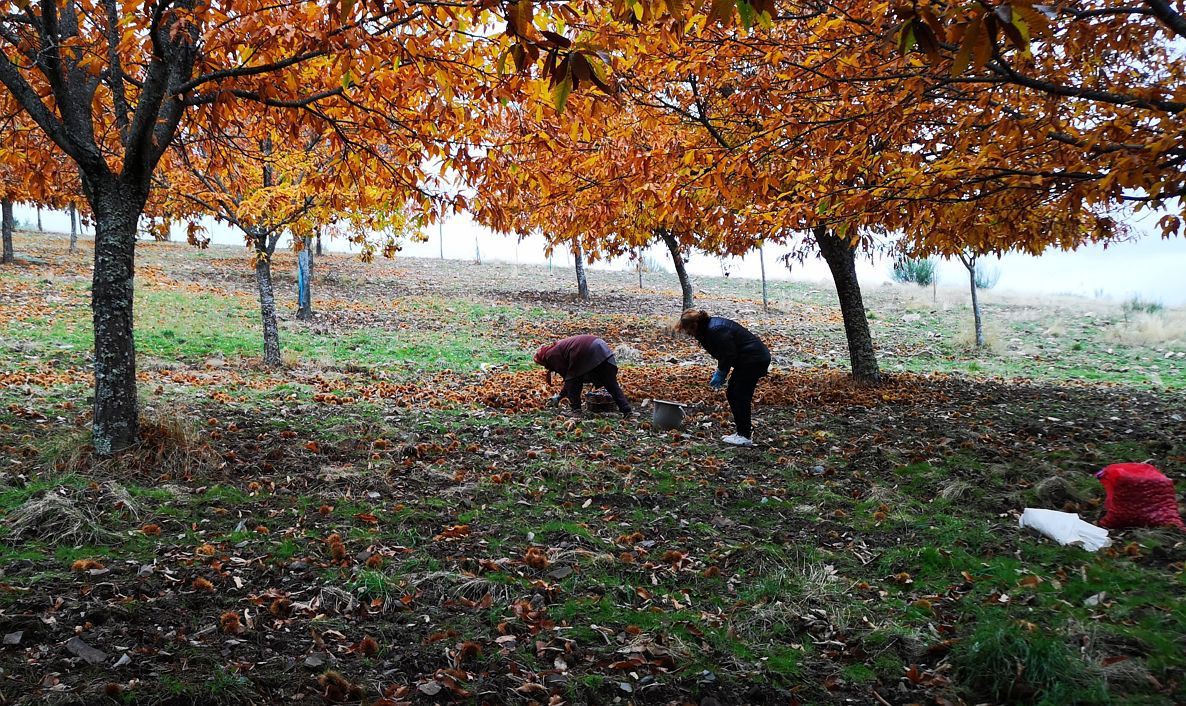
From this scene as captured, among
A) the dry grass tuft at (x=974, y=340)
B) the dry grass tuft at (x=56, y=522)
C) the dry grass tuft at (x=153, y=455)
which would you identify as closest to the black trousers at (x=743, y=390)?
the dry grass tuft at (x=153, y=455)

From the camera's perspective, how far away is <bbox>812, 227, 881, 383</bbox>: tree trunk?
35.2ft

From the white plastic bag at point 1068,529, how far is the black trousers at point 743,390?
9.26ft

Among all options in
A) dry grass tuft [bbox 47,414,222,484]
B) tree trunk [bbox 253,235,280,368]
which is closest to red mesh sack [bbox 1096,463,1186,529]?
dry grass tuft [bbox 47,414,222,484]

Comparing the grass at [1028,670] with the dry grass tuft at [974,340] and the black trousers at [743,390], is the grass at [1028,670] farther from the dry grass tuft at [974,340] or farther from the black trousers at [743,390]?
the dry grass tuft at [974,340]

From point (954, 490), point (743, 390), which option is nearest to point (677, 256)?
point (743, 390)

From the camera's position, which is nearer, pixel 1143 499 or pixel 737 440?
pixel 1143 499

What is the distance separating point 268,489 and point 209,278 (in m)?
21.9

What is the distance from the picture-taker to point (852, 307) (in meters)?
10.8

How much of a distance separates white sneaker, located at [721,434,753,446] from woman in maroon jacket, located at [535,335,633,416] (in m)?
1.54

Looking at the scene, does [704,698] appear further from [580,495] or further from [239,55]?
[239,55]

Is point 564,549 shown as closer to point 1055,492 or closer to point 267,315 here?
point 1055,492

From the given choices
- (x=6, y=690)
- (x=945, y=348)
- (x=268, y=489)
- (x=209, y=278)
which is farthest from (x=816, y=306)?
(x=6, y=690)

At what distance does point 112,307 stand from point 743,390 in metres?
5.90

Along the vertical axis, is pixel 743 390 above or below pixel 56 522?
above
